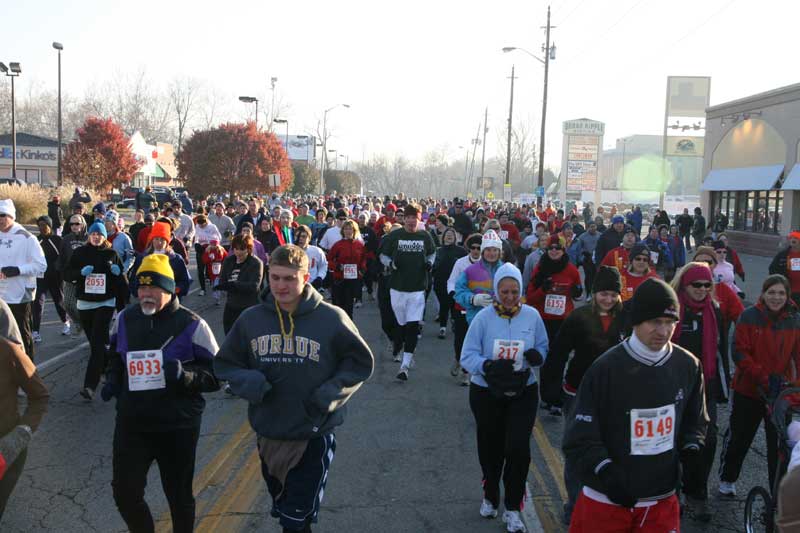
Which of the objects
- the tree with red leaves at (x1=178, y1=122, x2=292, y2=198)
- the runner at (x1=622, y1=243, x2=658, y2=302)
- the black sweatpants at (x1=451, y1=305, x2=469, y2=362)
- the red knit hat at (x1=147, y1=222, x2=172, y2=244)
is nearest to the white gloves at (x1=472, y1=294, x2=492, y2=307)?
the black sweatpants at (x1=451, y1=305, x2=469, y2=362)

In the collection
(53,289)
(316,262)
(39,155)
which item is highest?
(39,155)

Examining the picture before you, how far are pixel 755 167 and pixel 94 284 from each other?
31.3m

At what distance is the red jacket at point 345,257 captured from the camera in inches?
457

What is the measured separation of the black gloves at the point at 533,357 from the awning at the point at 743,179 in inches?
1148

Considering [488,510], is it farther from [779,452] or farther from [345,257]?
[345,257]

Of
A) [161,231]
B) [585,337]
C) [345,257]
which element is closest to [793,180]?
[345,257]

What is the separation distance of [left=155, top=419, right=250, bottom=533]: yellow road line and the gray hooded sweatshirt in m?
1.60

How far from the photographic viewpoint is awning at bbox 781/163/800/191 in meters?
28.6

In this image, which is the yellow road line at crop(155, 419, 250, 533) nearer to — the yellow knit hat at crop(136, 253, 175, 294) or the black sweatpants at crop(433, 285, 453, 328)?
the yellow knit hat at crop(136, 253, 175, 294)

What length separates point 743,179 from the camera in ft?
111

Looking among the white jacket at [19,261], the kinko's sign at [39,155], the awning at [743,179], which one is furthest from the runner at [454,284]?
the kinko's sign at [39,155]

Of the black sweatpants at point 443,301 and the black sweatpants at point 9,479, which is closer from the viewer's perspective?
the black sweatpants at point 9,479

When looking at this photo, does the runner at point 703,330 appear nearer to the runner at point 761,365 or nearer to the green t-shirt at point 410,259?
the runner at point 761,365

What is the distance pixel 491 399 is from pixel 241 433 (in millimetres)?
2890
